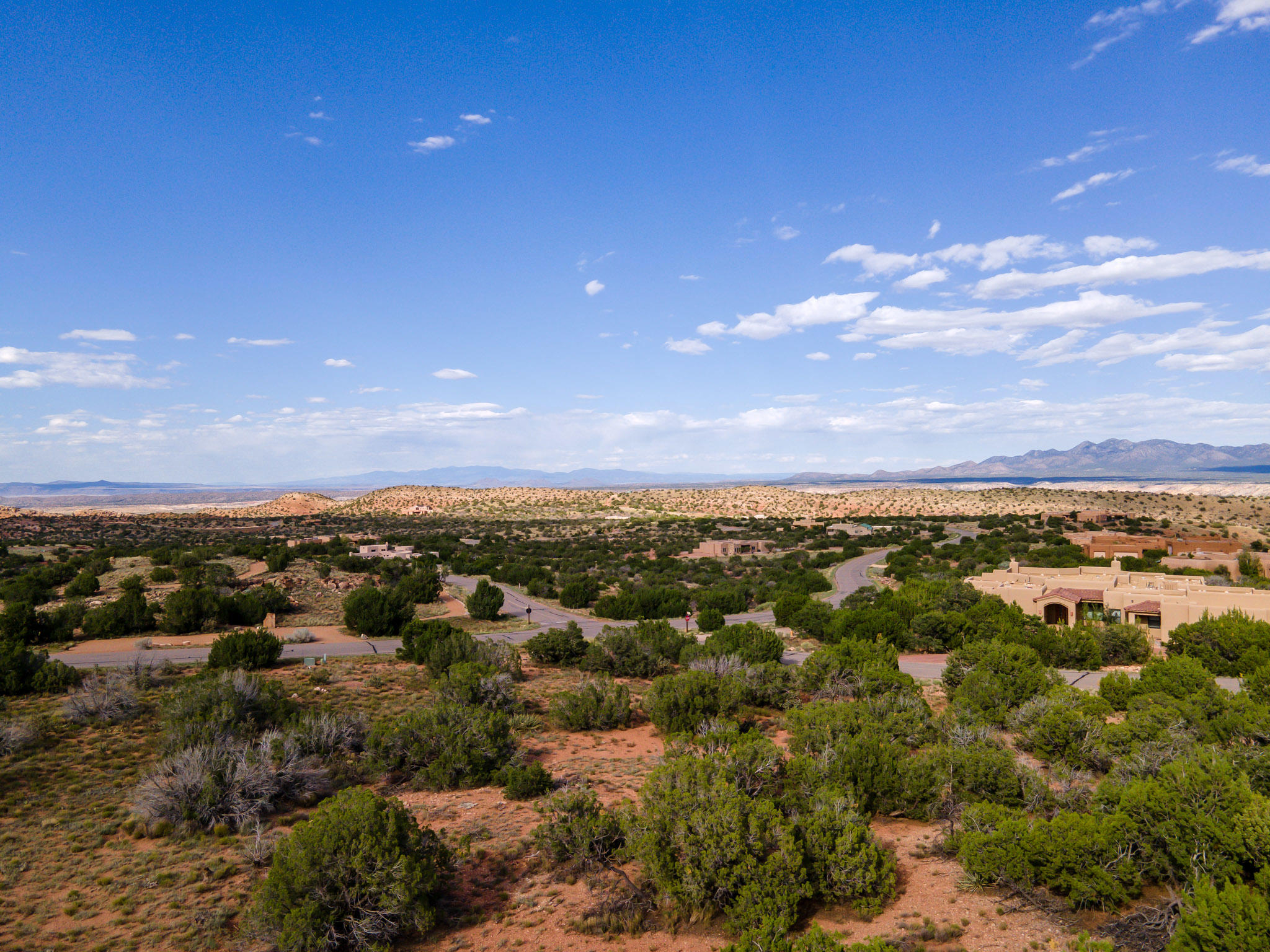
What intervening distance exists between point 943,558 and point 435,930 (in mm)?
50660

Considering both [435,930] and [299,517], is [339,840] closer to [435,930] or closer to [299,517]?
[435,930]

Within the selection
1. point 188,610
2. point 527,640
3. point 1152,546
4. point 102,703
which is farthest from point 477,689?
point 1152,546

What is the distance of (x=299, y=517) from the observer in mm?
103000

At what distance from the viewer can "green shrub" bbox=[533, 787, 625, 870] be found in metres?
10.9

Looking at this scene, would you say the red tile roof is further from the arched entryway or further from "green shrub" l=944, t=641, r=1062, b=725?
"green shrub" l=944, t=641, r=1062, b=725

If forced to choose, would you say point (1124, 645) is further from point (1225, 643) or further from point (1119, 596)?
point (1119, 596)

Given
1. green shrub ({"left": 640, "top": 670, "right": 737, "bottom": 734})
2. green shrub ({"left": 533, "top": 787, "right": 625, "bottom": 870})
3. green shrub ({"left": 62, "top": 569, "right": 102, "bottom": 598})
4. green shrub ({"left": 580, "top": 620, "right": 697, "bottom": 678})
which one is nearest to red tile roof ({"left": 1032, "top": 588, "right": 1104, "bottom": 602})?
green shrub ({"left": 580, "top": 620, "right": 697, "bottom": 678})

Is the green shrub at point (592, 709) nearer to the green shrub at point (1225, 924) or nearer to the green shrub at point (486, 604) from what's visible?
the green shrub at point (1225, 924)

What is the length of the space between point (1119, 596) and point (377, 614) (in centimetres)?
3154

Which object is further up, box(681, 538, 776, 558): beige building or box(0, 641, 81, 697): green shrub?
box(0, 641, 81, 697): green shrub

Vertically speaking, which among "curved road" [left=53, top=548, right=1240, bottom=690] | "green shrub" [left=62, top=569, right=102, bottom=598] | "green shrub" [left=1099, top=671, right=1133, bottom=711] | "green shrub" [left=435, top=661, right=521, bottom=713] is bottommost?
"curved road" [left=53, top=548, right=1240, bottom=690]

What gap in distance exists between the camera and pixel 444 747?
1502 cm

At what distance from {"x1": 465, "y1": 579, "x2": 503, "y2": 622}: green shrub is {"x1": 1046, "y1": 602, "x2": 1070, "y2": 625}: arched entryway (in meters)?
25.1

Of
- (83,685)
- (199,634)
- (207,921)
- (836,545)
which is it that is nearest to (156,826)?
(207,921)
